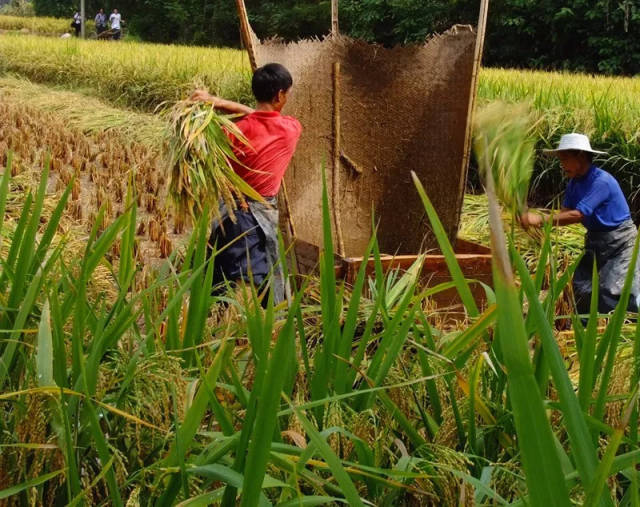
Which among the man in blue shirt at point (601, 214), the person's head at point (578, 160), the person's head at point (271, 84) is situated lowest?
the man in blue shirt at point (601, 214)

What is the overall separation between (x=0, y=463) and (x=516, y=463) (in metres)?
0.77

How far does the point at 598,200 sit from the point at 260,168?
1.40m

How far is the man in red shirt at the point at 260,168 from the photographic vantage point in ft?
11.2

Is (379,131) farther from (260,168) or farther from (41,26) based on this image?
(41,26)

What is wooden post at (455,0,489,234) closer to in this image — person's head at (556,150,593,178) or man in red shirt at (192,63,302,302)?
person's head at (556,150,593,178)

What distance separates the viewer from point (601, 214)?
375 centimetres

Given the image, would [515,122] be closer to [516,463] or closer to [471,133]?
[471,133]

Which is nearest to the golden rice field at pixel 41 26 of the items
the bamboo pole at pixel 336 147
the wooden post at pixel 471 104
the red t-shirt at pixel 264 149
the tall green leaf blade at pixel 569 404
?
the bamboo pole at pixel 336 147

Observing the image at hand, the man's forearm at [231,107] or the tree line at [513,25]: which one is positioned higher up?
the tree line at [513,25]

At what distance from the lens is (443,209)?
14.3 ft

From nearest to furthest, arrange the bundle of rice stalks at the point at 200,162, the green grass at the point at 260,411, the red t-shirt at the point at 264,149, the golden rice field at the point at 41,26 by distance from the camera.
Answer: the green grass at the point at 260,411, the bundle of rice stalks at the point at 200,162, the red t-shirt at the point at 264,149, the golden rice field at the point at 41,26

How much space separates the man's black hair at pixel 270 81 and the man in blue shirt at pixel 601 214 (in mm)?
1152

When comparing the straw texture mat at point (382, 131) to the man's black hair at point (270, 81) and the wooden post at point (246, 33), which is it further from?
the man's black hair at point (270, 81)

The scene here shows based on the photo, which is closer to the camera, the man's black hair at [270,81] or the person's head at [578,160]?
the man's black hair at [270,81]
